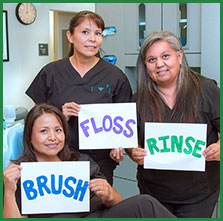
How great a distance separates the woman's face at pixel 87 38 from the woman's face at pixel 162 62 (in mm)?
257

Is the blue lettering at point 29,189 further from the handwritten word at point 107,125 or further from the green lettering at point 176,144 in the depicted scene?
the green lettering at point 176,144

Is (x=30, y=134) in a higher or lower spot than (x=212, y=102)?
lower

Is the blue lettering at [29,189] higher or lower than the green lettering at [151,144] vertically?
lower

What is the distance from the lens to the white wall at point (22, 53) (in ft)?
14.8

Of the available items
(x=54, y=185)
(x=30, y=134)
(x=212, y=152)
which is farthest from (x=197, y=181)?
(x=30, y=134)

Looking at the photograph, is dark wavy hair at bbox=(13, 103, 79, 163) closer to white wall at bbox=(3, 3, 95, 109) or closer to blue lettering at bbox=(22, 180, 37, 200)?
blue lettering at bbox=(22, 180, 37, 200)

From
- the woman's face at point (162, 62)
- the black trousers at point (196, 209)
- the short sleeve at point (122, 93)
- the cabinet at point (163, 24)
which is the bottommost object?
the black trousers at point (196, 209)

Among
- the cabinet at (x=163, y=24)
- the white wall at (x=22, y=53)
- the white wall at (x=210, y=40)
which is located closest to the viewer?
the white wall at (x=210, y=40)

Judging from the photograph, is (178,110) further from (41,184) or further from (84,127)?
(41,184)

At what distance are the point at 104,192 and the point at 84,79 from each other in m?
0.53

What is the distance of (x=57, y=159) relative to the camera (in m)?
1.45

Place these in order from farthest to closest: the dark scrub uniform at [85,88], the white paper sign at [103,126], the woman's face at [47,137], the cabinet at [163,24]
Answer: the cabinet at [163,24], the dark scrub uniform at [85,88], the white paper sign at [103,126], the woman's face at [47,137]

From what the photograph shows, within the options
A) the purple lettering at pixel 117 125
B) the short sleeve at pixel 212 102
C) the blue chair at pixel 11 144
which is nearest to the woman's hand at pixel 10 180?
the purple lettering at pixel 117 125

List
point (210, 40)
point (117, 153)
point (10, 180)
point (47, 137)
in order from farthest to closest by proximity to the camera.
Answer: point (210, 40)
point (117, 153)
point (47, 137)
point (10, 180)
